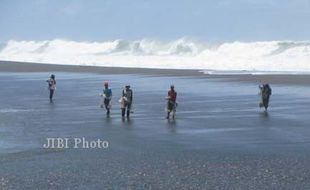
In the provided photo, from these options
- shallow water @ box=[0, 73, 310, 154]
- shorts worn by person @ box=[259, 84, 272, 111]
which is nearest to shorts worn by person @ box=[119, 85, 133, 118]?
shallow water @ box=[0, 73, 310, 154]

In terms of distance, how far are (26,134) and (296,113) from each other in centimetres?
1037

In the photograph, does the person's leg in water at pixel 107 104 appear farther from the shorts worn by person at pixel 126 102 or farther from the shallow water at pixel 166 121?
the shorts worn by person at pixel 126 102

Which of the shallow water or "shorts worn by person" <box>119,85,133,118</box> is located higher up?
"shorts worn by person" <box>119,85,133,118</box>

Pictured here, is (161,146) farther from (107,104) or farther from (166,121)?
(107,104)

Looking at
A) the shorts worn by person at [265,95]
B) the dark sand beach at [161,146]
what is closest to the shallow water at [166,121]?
the dark sand beach at [161,146]

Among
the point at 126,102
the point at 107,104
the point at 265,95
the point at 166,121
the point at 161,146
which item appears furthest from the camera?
the point at 265,95

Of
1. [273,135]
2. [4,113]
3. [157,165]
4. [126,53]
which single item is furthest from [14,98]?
[126,53]

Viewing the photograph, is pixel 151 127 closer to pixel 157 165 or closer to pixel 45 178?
pixel 157 165

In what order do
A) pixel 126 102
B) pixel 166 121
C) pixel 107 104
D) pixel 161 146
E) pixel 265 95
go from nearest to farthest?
pixel 161 146 → pixel 166 121 → pixel 126 102 → pixel 107 104 → pixel 265 95

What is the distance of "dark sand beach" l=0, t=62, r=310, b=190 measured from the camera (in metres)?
11.8

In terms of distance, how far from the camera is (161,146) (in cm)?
1566

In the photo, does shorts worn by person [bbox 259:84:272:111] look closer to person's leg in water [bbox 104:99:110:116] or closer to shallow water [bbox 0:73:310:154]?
shallow water [bbox 0:73:310:154]

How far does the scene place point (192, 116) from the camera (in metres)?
22.6

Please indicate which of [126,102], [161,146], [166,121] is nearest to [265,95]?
[166,121]
